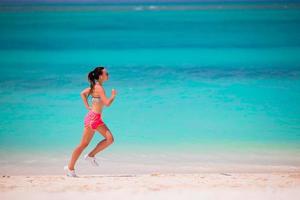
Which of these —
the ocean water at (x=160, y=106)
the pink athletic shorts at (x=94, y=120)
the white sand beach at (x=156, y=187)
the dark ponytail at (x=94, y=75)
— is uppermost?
the ocean water at (x=160, y=106)

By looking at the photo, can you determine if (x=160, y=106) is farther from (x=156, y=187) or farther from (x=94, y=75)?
(x=156, y=187)

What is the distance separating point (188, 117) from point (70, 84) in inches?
150

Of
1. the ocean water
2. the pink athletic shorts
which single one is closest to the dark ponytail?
the pink athletic shorts

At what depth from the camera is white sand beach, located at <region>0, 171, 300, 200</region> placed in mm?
4777

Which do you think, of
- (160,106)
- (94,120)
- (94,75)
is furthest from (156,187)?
(160,106)

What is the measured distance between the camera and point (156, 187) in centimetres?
502

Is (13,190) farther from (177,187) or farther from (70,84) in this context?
(70,84)

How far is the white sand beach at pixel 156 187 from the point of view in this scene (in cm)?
478

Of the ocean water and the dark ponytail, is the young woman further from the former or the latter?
the ocean water

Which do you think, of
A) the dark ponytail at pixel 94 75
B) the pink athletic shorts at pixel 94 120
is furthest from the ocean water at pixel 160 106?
the dark ponytail at pixel 94 75

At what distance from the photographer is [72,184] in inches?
203

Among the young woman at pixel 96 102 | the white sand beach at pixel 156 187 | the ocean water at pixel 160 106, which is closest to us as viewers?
the white sand beach at pixel 156 187

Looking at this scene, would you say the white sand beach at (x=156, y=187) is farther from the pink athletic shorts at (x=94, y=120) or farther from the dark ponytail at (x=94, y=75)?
the dark ponytail at (x=94, y=75)

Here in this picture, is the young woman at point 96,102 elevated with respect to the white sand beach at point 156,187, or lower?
elevated
